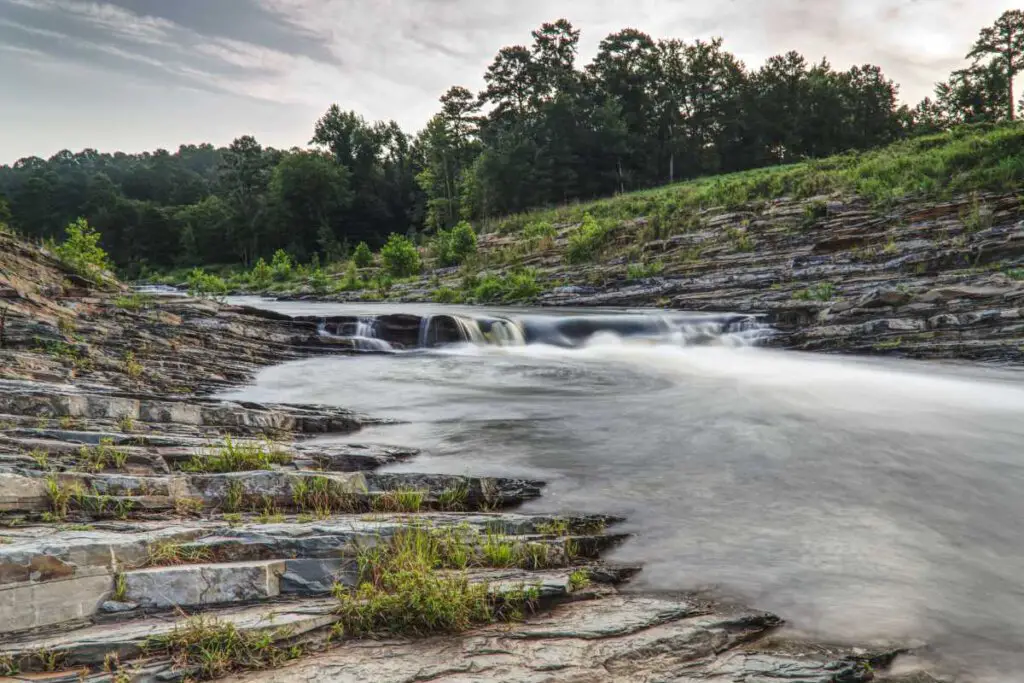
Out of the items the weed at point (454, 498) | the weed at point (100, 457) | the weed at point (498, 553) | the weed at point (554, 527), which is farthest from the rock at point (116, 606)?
the weed at point (554, 527)

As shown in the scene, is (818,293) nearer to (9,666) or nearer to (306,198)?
(9,666)

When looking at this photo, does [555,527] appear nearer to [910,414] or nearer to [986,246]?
[910,414]

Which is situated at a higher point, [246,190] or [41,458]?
[246,190]

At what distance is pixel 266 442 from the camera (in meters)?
5.39

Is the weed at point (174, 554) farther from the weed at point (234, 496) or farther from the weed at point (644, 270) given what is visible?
the weed at point (644, 270)

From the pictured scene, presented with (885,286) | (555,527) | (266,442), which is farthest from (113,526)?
(885,286)

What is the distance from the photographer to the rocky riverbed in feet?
8.33

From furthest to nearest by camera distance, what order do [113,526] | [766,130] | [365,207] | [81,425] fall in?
1. [365,207]
2. [766,130]
3. [81,425]
4. [113,526]

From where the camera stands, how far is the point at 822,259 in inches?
694

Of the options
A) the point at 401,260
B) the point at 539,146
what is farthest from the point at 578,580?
the point at 539,146

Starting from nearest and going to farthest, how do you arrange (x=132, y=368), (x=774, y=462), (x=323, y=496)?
(x=323, y=496), (x=774, y=462), (x=132, y=368)

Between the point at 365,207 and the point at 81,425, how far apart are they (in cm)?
7509

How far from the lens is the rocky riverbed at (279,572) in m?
2.54

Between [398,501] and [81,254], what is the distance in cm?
1238
